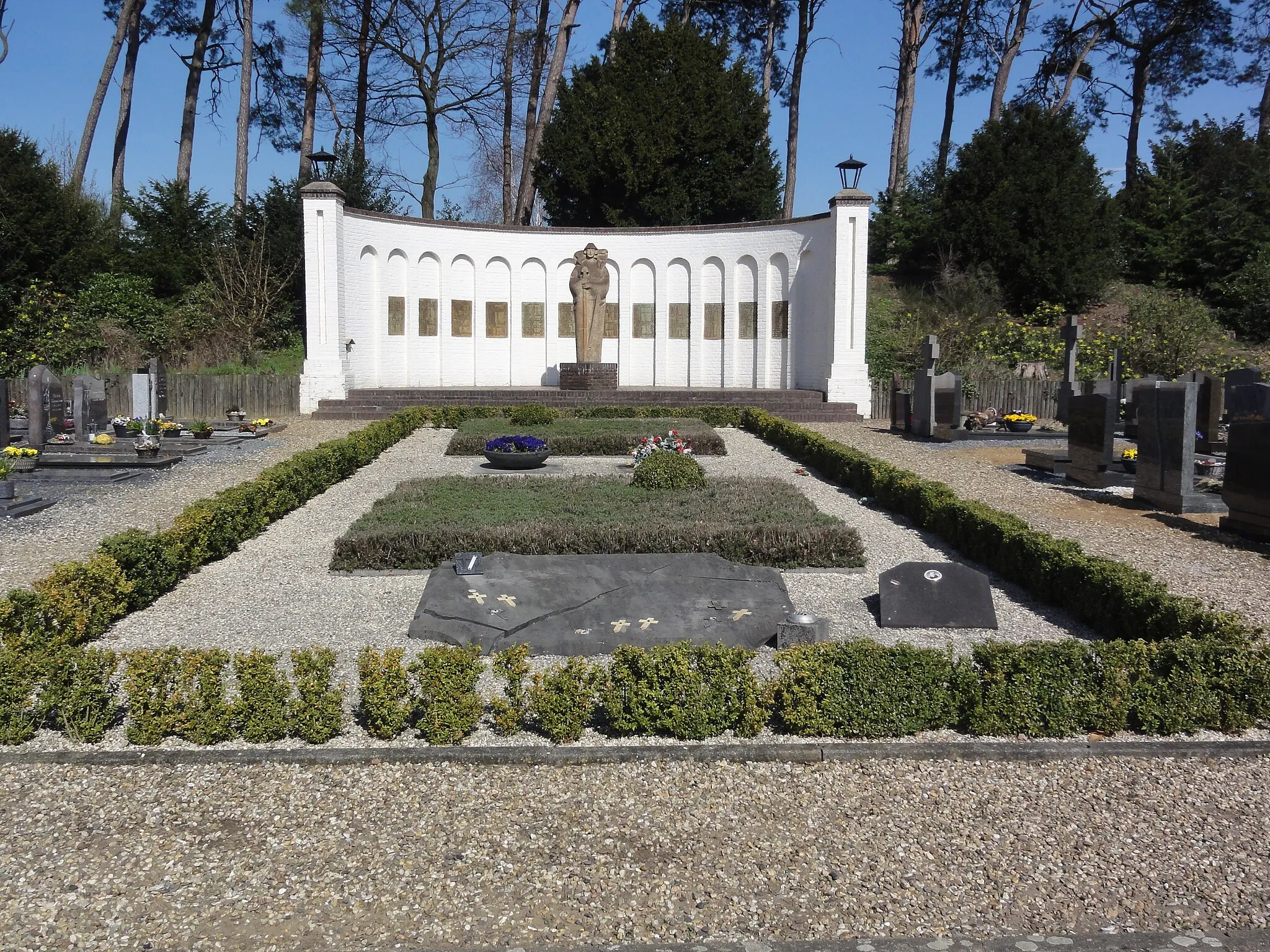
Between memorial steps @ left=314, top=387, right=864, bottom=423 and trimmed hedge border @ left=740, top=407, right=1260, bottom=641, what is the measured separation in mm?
10310

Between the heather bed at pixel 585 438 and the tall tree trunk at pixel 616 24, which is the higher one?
the tall tree trunk at pixel 616 24

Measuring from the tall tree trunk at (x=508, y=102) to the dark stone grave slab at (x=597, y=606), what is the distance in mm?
28107

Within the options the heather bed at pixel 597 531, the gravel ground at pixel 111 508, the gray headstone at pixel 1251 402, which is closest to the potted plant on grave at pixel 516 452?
the heather bed at pixel 597 531

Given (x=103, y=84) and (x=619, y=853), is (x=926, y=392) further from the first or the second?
(x=103, y=84)

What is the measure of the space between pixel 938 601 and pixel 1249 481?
4.80m

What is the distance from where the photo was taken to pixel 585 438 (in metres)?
17.0

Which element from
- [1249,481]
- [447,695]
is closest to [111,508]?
[447,695]

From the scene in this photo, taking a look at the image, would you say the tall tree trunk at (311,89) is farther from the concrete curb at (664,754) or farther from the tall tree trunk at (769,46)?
the concrete curb at (664,754)

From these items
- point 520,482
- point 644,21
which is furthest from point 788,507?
point 644,21

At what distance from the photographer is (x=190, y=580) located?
8570mm

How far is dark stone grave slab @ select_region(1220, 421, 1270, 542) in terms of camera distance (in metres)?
9.66

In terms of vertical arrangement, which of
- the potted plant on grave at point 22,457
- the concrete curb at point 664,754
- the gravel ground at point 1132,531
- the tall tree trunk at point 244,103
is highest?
the tall tree trunk at point 244,103

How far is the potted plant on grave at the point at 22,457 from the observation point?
538 inches

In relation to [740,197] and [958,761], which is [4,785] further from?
[740,197]
